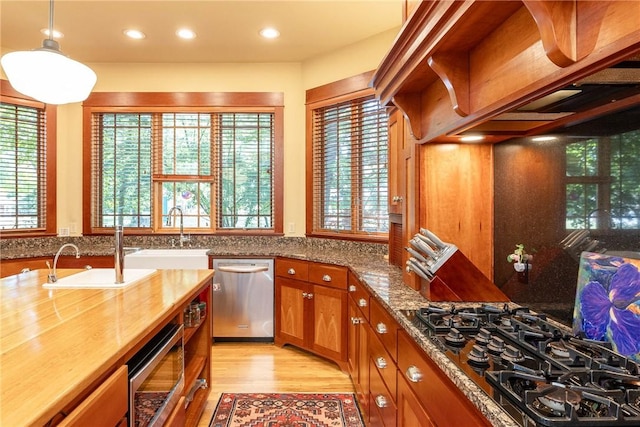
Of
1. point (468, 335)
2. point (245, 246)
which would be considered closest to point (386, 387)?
point (468, 335)

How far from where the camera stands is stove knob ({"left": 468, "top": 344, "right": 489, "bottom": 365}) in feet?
3.11

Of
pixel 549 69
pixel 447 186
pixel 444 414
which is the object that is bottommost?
pixel 444 414

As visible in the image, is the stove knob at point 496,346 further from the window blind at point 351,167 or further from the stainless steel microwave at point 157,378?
the window blind at point 351,167

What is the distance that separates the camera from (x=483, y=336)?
1.13 m

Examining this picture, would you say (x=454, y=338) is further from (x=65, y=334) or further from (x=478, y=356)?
(x=65, y=334)

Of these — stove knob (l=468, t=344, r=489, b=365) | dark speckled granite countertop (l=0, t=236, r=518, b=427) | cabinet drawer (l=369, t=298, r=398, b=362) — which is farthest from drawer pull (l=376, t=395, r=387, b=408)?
stove knob (l=468, t=344, r=489, b=365)

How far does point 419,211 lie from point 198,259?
2233mm

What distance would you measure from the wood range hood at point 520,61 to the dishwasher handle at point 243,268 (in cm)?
217

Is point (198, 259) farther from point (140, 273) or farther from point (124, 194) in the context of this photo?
point (124, 194)

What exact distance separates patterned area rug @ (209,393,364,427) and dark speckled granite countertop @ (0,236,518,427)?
91 cm

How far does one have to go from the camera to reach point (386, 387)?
164 cm

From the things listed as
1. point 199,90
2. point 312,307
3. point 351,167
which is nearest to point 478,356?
point 312,307

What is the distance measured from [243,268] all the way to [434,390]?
252 cm

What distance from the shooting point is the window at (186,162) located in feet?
12.8
